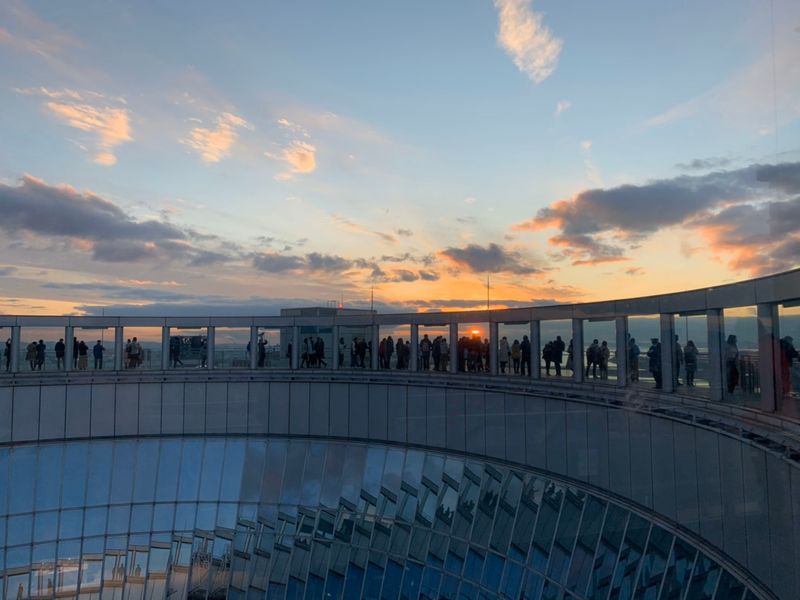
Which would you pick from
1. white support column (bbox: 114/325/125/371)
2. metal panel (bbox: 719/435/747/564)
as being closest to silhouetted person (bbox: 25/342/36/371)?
white support column (bbox: 114/325/125/371)

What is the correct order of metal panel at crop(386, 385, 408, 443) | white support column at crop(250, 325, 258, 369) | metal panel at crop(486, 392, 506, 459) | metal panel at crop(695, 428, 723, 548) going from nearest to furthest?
1. metal panel at crop(695, 428, 723, 548)
2. metal panel at crop(486, 392, 506, 459)
3. metal panel at crop(386, 385, 408, 443)
4. white support column at crop(250, 325, 258, 369)

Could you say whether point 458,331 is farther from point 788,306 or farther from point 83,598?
point 83,598

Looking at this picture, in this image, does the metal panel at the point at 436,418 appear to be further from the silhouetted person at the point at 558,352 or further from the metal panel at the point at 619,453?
the metal panel at the point at 619,453

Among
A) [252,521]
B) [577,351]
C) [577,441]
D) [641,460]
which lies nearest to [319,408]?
[252,521]

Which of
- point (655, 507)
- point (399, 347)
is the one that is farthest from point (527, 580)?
point (399, 347)

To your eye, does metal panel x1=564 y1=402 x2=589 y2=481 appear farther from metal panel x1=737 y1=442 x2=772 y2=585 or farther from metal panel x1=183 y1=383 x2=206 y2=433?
metal panel x1=183 y1=383 x2=206 y2=433

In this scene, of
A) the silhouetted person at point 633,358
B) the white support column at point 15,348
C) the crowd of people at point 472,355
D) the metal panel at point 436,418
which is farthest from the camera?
the white support column at point 15,348

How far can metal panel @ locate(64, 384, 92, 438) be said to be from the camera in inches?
864

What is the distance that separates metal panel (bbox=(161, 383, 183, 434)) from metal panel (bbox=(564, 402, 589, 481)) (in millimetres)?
13244

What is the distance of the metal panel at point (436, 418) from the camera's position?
19109 millimetres

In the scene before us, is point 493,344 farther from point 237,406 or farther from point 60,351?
point 60,351

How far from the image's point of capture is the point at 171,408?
22672 mm

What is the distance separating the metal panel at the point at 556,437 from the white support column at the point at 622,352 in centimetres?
184

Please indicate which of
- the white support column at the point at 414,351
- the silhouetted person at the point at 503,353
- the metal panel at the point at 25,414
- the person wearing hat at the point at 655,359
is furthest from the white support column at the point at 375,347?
the person wearing hat at the point at 655,359
